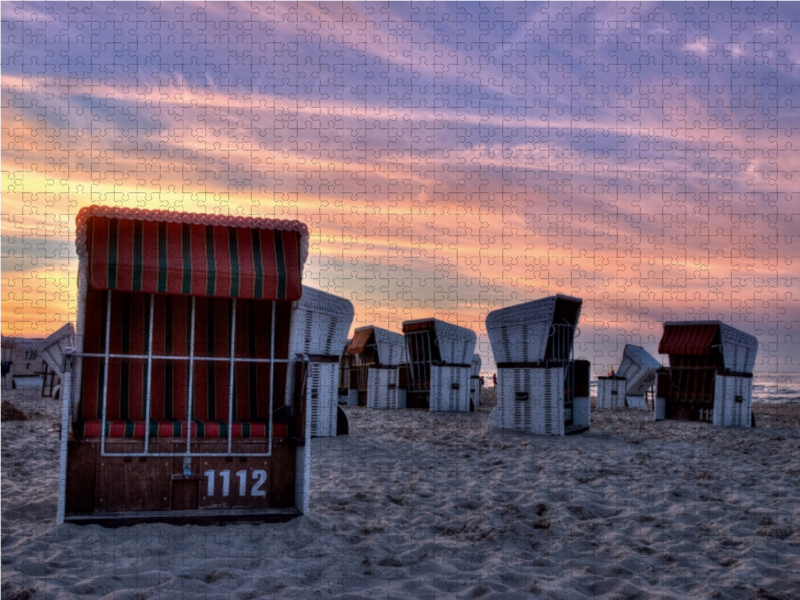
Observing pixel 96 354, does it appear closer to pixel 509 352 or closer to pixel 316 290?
pixel 316 290

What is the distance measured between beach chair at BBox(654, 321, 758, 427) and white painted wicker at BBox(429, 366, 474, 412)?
5.72 meters

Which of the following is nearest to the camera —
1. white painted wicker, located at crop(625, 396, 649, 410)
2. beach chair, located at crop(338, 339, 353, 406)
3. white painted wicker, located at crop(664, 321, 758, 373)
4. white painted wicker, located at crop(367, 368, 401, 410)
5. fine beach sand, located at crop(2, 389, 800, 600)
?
fine beach sand, located at crop(2, 389, 800, 600)

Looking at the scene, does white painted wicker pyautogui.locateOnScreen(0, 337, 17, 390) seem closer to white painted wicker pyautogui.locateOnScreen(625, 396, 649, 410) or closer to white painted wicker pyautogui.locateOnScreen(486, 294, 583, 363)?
white painted wicker pyautogui.locateOnScreen(486, 294, 583, 363)

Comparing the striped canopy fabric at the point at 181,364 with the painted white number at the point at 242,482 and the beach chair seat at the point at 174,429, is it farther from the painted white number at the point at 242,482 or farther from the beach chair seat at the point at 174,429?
the painted white number at the point at 242,482

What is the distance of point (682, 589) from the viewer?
5.24m

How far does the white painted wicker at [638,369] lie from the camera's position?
28516 millimetres

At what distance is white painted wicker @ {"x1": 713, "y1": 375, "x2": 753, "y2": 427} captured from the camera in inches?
703

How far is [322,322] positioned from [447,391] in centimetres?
911

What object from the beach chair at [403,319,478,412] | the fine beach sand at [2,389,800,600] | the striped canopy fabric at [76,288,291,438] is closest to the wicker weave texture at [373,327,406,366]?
the beach chair at [403,319,478,412]

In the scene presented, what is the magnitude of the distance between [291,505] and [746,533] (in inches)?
174

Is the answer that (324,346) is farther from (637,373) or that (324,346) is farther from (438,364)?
(637,373)

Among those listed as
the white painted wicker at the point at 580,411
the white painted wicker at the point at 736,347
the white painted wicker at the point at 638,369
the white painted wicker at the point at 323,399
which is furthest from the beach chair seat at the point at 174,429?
the white painted wicker at the point at 638,369

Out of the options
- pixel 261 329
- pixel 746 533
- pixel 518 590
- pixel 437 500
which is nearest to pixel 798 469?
pixel 746 533

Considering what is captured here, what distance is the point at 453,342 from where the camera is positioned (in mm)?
22484
